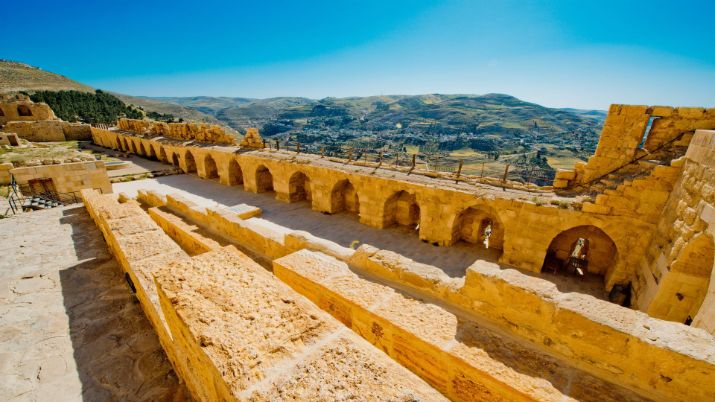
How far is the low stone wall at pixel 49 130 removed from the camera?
1266 inches

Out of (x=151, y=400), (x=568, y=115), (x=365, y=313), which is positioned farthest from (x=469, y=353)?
(x=568, y=115)

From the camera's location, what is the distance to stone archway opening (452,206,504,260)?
38.1 feet

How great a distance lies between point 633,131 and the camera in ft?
30.3

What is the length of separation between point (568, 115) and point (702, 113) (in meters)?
162

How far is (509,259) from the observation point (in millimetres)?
10438

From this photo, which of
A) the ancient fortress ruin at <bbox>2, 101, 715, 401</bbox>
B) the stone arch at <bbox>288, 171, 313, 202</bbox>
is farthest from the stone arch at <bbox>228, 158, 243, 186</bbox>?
the ancient fortress ruin at <bbox>2, 101, 715, 401</bbox>

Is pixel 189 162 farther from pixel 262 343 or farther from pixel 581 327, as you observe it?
pixel 581 327

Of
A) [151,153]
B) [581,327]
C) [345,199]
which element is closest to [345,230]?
[345,199]

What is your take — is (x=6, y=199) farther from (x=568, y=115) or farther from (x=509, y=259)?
(x=568, y=115)

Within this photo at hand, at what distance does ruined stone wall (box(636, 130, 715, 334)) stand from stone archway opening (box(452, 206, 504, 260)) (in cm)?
460

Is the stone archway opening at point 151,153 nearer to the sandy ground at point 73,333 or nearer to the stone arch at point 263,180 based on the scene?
the stone arch at point 263,180

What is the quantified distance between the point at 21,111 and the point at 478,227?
5221 centimetres

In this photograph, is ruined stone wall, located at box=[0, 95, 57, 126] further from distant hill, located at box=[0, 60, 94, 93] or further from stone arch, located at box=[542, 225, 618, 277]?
stone arch, located at box=[542, 225, 618, 277]

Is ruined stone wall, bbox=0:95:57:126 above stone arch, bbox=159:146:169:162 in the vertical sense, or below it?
above
